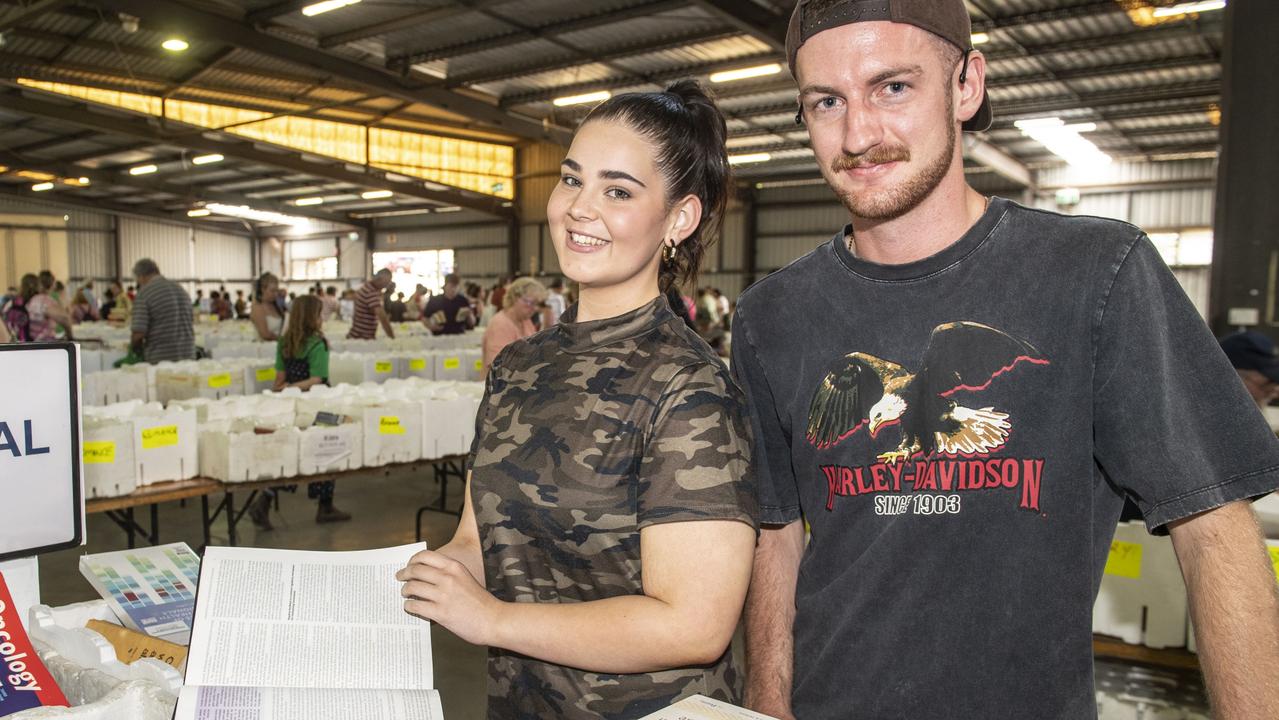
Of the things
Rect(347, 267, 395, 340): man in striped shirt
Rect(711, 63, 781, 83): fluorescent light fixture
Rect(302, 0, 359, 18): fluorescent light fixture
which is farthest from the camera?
Rect(711, 63, 781, 83): fluorescent light fixture

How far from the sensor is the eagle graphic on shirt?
1089 mm

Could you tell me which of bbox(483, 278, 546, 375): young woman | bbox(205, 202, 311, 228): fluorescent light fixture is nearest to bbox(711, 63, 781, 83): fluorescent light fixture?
bbox(483, 278, 546, 375): young woman

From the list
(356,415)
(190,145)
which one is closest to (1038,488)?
(356,415)

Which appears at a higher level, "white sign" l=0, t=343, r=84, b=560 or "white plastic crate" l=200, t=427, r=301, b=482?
"white sign" l=0, t=343, r=84, b=560

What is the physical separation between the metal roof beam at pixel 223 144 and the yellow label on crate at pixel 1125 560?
1484 centimetres

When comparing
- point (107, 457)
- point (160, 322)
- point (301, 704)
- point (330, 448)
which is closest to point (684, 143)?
point (301, 704)

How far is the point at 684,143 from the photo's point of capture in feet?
4.21

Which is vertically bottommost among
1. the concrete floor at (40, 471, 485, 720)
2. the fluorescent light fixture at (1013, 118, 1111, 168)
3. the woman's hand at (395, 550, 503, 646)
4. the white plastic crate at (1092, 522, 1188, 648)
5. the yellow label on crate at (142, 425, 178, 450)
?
the concrete floor at (40, 471, 485, 720)

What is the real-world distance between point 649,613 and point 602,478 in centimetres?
19

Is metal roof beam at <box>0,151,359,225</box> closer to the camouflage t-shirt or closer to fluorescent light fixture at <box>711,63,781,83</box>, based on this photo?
fluorescent light fixture at <box>711,63,781,83</box>

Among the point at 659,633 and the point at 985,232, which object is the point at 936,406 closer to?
the point at 985,232

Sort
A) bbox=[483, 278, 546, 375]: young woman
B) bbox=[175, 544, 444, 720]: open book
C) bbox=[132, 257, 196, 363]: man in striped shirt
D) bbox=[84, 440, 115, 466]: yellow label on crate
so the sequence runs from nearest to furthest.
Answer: bbox=[175, 544, 444, 720]: open book → bbox=[84, 440, 115, 466]: yellow label on crate → bbox=[483, 278, 546, 375]: young woman → bbox=[132, 257, 196, 363]: man in striped shirt

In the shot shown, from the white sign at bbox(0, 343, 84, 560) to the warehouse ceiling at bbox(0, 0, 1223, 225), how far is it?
22.1ft

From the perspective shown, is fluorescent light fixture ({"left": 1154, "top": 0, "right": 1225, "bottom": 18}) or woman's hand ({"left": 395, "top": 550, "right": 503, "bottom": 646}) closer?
woman's hand ({"left": 395, "top": 550, "right": 503, "bottom": 646})
